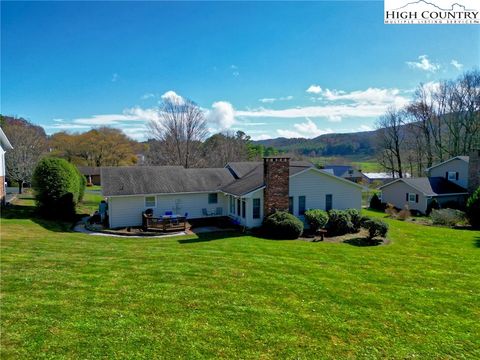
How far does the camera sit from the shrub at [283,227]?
18.5m

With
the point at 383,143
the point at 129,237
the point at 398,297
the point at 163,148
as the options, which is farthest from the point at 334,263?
the point at 383,143

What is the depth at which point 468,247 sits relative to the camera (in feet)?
58.9

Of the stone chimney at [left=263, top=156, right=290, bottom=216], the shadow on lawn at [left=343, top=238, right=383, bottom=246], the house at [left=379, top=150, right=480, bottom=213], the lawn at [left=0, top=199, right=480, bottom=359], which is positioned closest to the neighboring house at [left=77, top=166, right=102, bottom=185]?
the lawn at [left=0, top=199, right=480, bottom=359]

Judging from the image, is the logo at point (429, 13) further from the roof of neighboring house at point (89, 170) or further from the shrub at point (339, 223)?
the roof of neighboring house at point (89, 170)

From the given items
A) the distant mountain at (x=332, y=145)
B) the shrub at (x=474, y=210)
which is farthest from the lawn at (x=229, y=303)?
the distant mountain at (x=332, y=145)

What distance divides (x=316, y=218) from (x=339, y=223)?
63.5 inches

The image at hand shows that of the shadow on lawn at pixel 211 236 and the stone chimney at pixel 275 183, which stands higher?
the stone chimney at pixel 275 183

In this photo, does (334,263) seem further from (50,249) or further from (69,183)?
(69,183)

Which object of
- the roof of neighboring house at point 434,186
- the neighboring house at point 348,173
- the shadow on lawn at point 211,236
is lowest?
the shadow on lawn at point 211,236

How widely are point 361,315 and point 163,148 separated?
38.1m

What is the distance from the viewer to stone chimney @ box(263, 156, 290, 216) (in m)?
19.8

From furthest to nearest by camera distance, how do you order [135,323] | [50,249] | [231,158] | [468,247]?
[231,158] → [468,247] → [50,249] → [135,323]

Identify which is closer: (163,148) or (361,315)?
(361,315)

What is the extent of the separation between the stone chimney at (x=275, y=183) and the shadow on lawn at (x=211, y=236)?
8.64 ft
